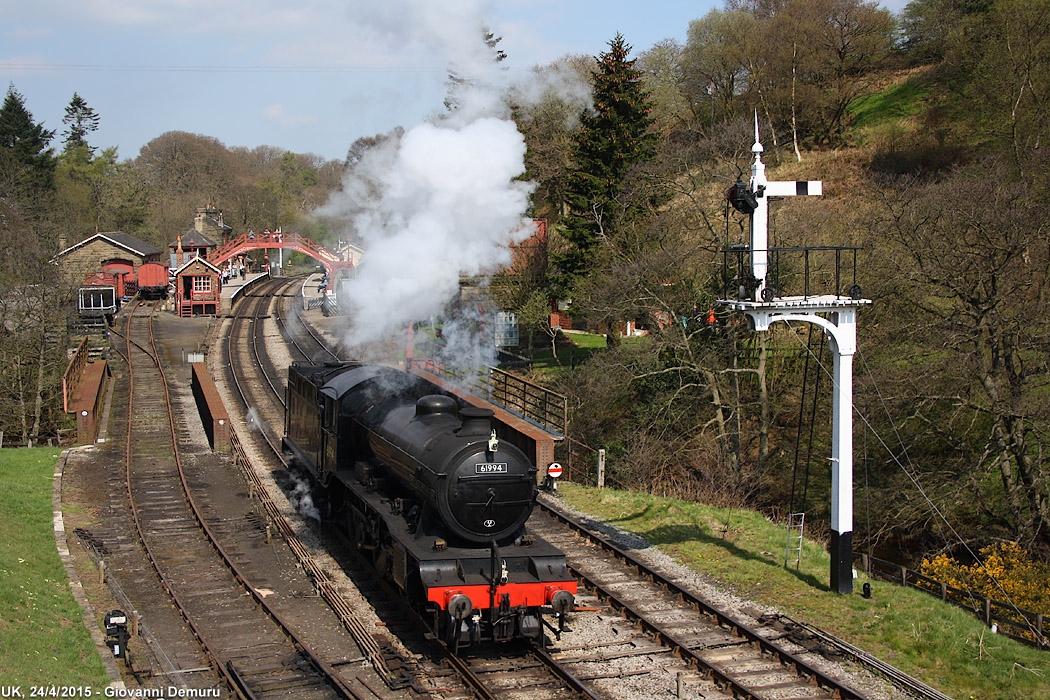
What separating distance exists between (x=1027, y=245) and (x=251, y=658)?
53.3 ft

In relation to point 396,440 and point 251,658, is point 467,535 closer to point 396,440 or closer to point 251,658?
point 396,440

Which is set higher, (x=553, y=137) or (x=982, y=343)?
(x=553, y=137)

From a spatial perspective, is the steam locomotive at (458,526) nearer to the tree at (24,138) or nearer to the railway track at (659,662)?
the railway track at (659,662)

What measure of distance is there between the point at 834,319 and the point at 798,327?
11.2 metres

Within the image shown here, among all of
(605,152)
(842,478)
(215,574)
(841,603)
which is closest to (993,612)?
(841,603)

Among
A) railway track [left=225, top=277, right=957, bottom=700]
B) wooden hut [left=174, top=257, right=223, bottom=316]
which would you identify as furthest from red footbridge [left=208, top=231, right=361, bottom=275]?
railway track [left=225, top=277, right=957, bottom=700]

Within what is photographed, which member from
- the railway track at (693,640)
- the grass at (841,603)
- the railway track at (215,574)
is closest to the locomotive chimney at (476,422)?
the railway track at (693,640)

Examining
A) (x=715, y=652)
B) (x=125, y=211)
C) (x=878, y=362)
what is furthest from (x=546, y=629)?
(x=125, y=211)

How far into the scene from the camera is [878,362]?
20328 millimetres

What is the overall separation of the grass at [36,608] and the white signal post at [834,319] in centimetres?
910

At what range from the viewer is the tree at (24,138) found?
66875 mm

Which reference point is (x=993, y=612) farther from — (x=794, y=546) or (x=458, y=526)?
(x=458, y=526)

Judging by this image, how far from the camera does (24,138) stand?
68062 mm

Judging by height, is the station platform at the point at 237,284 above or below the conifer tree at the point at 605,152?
below
